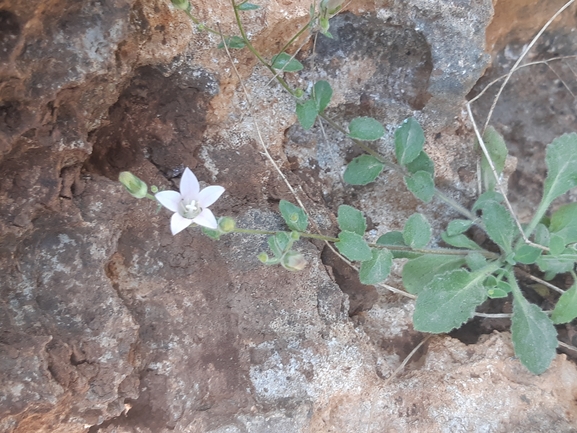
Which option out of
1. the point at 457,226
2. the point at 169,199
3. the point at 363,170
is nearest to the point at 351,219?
the point at 363,170

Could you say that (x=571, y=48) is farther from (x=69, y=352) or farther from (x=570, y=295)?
(x=69, y=352)

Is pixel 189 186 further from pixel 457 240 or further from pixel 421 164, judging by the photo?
pixel 457 240

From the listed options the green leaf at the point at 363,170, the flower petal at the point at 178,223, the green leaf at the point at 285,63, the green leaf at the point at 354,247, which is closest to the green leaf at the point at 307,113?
the green leaf at the point at 285,63

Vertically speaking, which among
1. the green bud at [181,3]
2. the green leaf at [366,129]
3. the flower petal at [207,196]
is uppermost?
the green bud at [181,3]

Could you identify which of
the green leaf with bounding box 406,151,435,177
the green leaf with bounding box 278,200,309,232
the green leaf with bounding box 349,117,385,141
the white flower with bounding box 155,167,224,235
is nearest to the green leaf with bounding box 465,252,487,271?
the green leaf with bounding box 406,151,435,177

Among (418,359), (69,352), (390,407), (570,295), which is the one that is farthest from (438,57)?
(69,352)

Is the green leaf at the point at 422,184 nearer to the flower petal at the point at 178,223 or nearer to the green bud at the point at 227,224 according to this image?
the green bud at the point at 227,224

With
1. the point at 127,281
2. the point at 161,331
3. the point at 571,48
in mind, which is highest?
the point at 571,48
